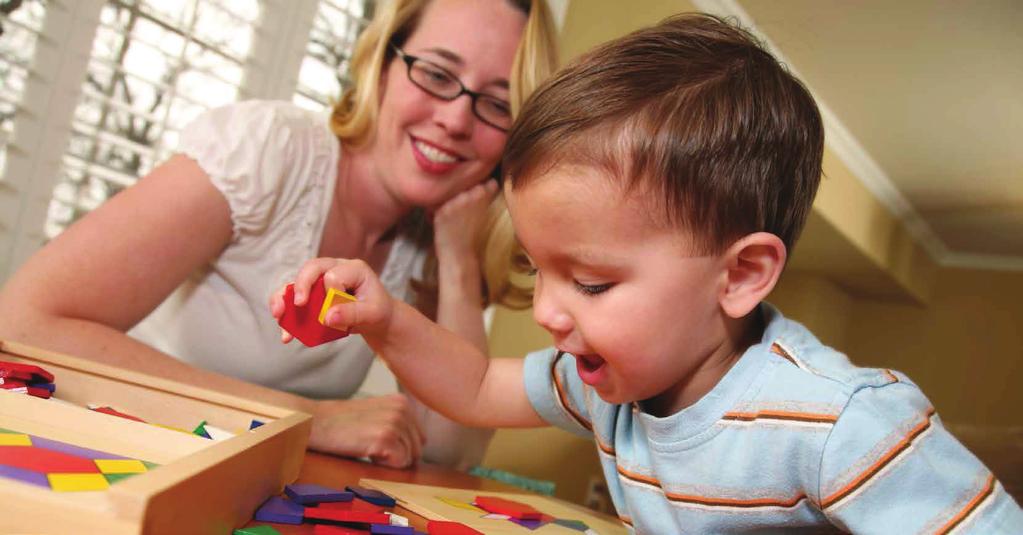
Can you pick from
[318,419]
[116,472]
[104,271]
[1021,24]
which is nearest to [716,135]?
[116,472]

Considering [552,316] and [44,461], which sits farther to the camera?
[552,316]

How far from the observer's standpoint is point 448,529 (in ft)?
2.11

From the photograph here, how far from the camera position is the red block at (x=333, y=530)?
0.58m

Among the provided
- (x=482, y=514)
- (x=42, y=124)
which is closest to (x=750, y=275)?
(x=482, y=514)

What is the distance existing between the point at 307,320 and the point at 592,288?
0.24 meters

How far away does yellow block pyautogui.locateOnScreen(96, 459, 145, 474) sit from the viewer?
0.49 m

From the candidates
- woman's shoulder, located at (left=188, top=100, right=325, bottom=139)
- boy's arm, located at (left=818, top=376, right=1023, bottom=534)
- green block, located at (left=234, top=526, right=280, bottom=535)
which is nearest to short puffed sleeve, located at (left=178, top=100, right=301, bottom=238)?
woman's shoulder, located at (left=188, top=100, right=325, bottom=139)

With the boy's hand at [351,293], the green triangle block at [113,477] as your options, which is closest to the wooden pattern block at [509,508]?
the boy's hand at [351,293]

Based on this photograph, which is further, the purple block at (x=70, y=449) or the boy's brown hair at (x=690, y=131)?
the boy's brown hair at (x=690, y=131)

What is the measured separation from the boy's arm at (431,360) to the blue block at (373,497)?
0.48 feet

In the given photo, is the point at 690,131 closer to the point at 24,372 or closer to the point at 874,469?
the point at 874,469

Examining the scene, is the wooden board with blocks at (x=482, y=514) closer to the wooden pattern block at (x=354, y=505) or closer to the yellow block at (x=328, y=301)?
the wooden pattern block at (x=354, y=505)

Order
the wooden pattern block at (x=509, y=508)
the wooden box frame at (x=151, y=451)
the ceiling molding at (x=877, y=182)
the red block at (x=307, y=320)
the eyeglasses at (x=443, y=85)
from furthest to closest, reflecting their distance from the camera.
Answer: the ceiling molding at (x=877, y=182)
the eyeglasses at (x=443, y=85)
the wooden pattern block at (x=509, y=508)
the red block at (x=307, y=320)
the wooden box frame at (x=151, y=451)

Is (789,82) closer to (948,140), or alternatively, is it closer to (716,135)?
(716,135)
